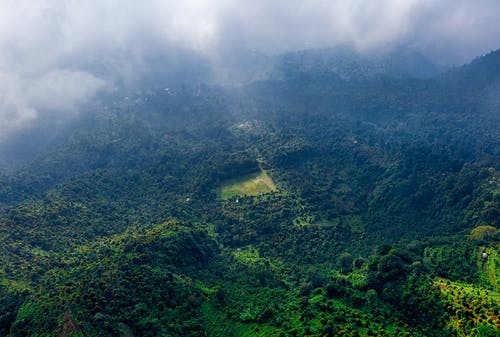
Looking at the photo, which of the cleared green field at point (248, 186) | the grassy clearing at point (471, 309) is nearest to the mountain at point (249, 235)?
the grassy clearing at point (471, 309)

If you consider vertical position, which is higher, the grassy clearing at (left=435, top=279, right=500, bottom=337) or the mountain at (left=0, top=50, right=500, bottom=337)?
the mountain at (left=0, top=50, right=500, bottom=337)

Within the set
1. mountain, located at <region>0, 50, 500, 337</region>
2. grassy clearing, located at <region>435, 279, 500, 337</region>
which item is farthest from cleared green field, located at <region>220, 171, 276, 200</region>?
grassy clearing, located at <region>435, 279, 500, 337</region>

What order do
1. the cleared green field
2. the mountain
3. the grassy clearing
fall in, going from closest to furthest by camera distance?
the grassy clearing < the mountain < the cleared green field

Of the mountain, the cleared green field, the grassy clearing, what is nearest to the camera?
the grassy clearing

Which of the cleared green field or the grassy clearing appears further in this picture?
the cleared green field

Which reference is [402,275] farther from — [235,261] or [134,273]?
[134,273]

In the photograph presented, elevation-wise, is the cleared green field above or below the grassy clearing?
above

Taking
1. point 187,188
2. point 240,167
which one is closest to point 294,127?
point 240,167

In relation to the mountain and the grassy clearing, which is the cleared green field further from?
the grassy clearing
